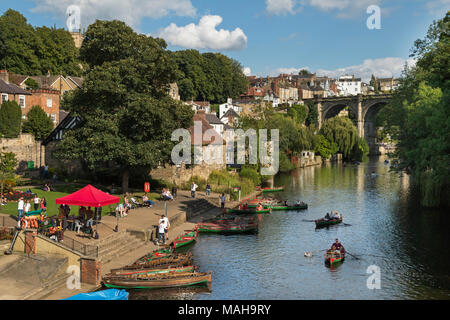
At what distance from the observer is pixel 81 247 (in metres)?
23.6

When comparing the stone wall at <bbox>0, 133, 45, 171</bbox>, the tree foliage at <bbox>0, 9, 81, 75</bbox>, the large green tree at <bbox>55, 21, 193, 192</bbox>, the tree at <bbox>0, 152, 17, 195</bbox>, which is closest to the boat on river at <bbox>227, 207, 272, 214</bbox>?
the large green tree at <bbox>55, 21, 193, 192</bbox>

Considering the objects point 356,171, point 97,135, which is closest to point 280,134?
point 356,171

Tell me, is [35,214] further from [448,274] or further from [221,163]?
[221,163]

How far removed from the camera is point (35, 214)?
26.8 meters

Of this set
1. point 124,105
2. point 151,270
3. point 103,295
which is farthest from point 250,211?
point 103,295

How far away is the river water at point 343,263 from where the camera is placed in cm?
2247

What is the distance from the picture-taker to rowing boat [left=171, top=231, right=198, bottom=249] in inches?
1162

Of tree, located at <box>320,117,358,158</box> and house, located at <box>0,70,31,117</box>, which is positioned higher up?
house, located at <box>0,70,31,117</box>

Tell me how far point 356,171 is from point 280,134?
16.9 meters

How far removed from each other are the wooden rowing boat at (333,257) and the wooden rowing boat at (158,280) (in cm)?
762

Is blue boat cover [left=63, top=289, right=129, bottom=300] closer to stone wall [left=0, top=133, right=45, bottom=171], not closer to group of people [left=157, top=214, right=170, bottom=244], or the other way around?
group of people [left=157, top=214, right=170, bottom=244]

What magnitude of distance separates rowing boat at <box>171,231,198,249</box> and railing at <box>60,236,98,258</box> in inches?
255

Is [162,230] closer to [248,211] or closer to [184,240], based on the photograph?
[184,240]

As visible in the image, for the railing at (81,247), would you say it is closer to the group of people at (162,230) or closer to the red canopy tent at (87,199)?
the red canopy tent at (87,199)
